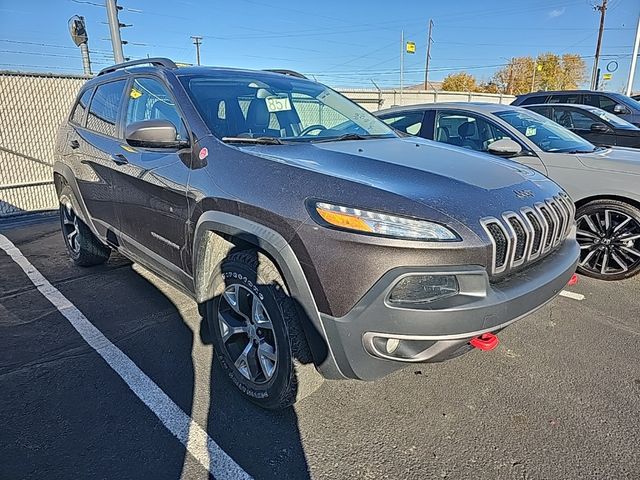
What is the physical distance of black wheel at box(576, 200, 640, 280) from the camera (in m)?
4.00

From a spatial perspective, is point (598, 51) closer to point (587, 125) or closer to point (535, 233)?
point (587, 125)

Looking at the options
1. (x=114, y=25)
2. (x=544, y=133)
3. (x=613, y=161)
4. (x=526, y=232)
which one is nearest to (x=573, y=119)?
(x=544, y=133)

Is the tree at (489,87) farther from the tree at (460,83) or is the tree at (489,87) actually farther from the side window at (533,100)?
the side window at (533,100)

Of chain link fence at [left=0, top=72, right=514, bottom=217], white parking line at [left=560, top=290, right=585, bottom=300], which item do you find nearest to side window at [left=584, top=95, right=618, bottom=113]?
white parking line at [left=560, top=290, right=585, bottom=300]

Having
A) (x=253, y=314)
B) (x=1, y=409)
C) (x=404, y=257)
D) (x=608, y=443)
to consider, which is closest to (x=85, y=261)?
(x=1, y=409)

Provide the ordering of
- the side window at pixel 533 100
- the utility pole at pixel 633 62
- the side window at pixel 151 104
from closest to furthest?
the side window at pixel 151 104
the side window at pixel 533 100
the utility pole at pixel 633 62

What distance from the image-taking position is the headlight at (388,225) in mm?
1811

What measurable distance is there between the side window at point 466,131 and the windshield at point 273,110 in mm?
1722

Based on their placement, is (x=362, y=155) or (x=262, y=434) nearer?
(x=262, y=434)

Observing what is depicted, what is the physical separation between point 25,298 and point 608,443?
4.38m

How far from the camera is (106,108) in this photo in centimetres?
372

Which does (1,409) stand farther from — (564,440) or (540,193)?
(540,193)

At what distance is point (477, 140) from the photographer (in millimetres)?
4840

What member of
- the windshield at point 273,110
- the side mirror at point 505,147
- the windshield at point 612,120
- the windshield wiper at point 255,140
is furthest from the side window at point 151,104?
the windshield at point 612,120
